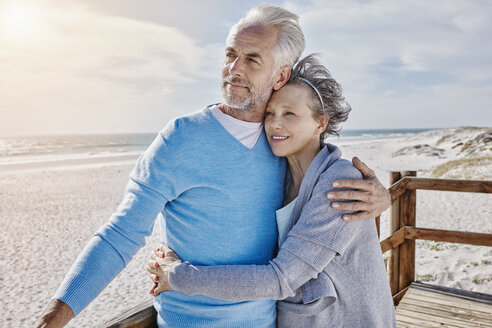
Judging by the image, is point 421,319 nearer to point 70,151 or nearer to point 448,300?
point 448,300

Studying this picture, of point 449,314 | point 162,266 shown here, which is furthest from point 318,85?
point 449,314

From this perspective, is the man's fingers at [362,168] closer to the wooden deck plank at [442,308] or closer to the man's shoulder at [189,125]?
the man's shoulder at [189,125]

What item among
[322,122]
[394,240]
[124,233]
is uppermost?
[322,122]

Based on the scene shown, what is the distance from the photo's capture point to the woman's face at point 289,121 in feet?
5.75

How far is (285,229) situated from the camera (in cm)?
167

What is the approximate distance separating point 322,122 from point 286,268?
2.60 ft

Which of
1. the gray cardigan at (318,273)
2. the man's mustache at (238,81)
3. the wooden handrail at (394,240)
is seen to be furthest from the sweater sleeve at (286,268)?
the wooden handrail at (394,240)

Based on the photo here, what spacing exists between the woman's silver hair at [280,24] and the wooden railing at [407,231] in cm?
188

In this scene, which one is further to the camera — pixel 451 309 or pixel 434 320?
pixel 451 309

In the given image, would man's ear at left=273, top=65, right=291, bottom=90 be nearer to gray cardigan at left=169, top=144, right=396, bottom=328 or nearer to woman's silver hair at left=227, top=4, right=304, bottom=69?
woman's silver hair at left=227, top=4, right=304, bottom=69

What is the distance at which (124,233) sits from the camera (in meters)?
1.44

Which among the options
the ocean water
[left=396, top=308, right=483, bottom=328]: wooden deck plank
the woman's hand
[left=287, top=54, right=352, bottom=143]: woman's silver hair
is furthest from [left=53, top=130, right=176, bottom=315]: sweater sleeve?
the ocean water

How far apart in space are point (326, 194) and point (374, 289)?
485 millimetres

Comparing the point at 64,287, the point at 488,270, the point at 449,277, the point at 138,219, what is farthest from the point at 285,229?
the point at 488,270
